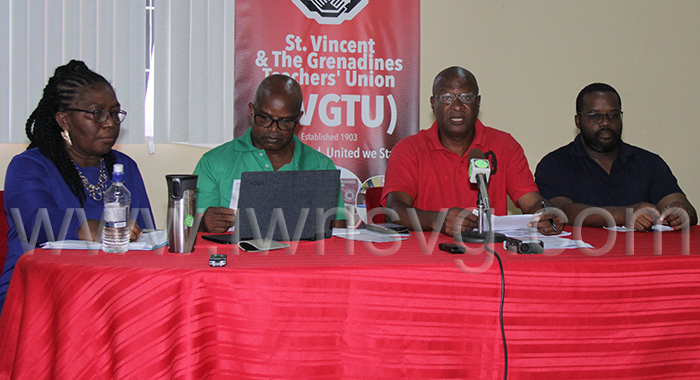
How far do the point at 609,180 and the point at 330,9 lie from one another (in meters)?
1.91

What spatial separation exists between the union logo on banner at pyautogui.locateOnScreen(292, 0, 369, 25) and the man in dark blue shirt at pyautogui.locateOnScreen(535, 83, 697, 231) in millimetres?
1470

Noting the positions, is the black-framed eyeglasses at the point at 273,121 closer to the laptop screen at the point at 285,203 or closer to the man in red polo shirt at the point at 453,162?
the man in red polo shirt at the point at 453,162

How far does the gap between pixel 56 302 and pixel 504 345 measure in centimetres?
108

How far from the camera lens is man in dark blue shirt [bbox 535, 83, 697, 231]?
2619 millimetres

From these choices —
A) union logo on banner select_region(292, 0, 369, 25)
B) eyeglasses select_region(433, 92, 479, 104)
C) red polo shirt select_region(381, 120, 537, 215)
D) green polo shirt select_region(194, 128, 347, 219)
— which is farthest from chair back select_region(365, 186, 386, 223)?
union logo on banner select_region(292, 0, 369, 25)

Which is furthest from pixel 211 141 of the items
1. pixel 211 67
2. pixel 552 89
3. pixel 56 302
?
pixel 552 89

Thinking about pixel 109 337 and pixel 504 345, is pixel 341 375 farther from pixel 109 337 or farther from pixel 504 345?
pixel 109 337

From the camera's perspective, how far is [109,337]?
1.17 m

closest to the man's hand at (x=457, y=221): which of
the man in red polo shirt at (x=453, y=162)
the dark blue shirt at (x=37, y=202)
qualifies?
the man in red polo shirt at (x=453, y=162)

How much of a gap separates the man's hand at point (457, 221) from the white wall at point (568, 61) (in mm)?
1692

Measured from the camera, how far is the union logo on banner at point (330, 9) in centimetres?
326

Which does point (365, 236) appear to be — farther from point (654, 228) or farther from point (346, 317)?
point (654, 228)

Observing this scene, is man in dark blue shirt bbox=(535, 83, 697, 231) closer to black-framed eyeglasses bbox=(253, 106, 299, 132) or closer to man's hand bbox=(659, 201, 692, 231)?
man's hand bbox=(659, 201, 692, 231)

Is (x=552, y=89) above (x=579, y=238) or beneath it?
above
